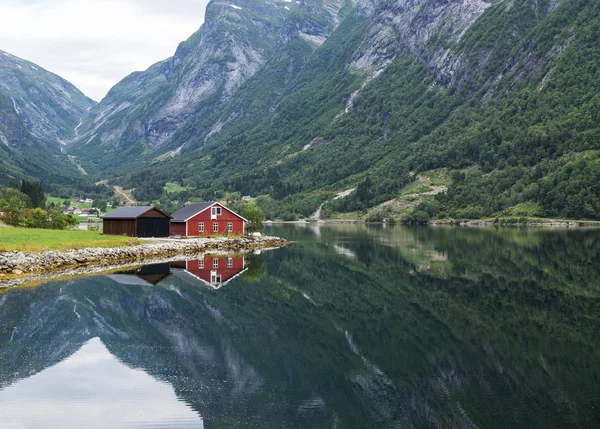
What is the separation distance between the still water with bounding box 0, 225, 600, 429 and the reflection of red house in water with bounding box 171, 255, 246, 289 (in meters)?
0.89

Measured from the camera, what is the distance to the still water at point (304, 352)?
1944cm

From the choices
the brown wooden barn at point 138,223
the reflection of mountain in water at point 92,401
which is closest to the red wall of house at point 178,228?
the brown wooden barn at point 138,223

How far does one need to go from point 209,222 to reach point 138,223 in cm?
1313

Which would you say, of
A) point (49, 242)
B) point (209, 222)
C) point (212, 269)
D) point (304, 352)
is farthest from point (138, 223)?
point (304, 352)

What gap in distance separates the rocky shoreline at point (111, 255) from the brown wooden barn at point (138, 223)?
7.47 meters

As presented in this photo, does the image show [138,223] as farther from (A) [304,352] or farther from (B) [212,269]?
(A) [304,352]

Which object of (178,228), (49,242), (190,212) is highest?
(190,212)

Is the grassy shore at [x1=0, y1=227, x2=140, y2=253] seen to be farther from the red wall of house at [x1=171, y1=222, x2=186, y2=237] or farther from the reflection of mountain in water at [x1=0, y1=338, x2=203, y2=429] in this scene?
the reflection of mountain in water at [x1=0, y1=338, x2=203, y2=429]

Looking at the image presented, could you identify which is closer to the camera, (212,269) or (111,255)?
(212,269)

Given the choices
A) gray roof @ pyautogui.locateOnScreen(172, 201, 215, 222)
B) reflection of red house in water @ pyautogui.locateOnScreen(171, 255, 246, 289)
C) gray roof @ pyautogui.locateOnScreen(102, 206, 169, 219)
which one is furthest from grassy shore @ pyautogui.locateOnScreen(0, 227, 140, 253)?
gray roof @ pyautogui.locateOnScreen(172, 201, 215, 222)

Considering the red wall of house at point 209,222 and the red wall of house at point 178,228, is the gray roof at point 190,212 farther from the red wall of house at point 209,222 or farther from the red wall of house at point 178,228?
the red wall of house at point 178,228

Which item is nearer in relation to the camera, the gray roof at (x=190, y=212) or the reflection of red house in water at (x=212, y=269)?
the reflection of red house in water at (x=212, y=269)

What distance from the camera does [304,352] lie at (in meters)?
26.8

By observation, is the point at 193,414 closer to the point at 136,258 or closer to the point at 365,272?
the point at 365,272
